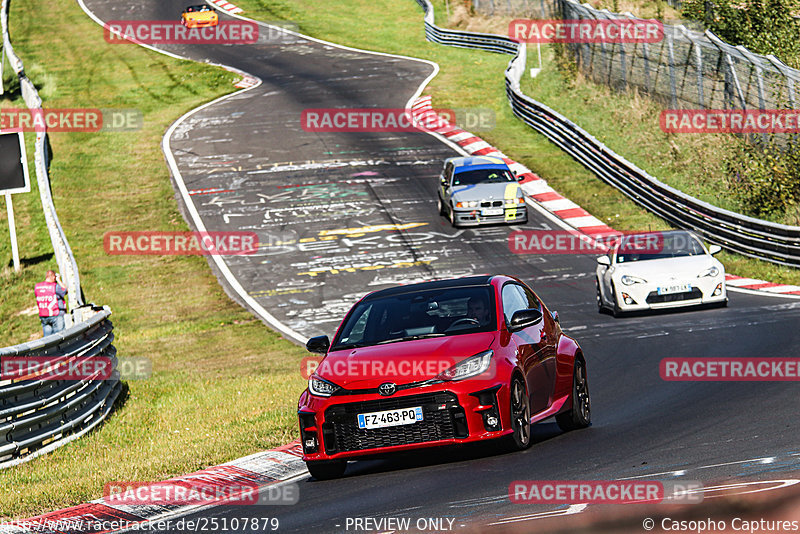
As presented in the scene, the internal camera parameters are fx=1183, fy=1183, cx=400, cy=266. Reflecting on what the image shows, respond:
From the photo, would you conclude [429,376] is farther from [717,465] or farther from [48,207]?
[48,207]

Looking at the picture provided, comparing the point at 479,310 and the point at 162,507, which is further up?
the point at 479,310

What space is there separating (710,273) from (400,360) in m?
11.3

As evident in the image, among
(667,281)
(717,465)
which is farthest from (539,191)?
(717,465)

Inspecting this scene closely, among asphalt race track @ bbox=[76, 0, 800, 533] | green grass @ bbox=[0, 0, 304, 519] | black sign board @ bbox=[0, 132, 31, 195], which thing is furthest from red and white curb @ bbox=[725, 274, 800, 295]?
black sign board @ bbox=[0, 132, 31, 195]

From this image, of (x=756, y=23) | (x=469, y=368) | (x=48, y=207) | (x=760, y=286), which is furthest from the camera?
(x=756, y=23)

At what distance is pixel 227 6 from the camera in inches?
2643

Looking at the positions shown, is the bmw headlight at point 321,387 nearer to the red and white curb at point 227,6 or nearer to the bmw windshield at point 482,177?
the bmw windshield at point 482,177

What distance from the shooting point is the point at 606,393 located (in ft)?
43.9

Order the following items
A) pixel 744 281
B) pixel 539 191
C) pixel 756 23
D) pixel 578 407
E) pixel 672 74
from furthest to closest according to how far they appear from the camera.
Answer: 1. pixel 756 23
2. pixel 539 191
3. pixel 672 74
4. pixel 744 281
5. pixel 578 407

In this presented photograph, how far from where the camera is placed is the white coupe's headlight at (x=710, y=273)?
63.2 feet

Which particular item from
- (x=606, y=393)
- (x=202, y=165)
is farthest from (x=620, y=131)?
(x=606, y=393)

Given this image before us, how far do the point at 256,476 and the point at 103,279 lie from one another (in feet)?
60.4

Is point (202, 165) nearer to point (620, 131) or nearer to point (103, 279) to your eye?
point (103, 279)

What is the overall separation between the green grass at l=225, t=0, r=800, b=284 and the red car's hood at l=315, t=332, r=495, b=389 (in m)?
14.2
